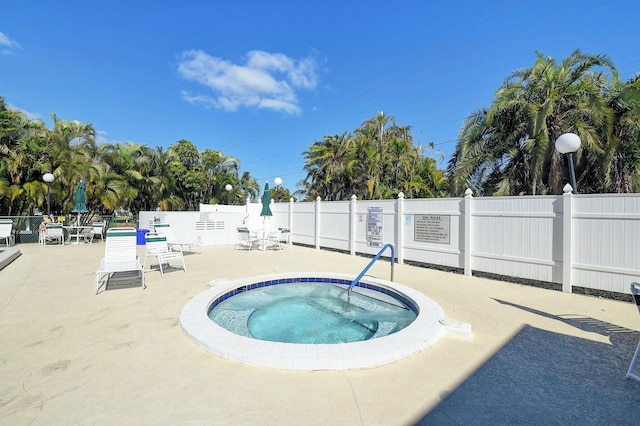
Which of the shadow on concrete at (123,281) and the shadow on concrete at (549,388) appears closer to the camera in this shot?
the shadow on concrete at (549,388)

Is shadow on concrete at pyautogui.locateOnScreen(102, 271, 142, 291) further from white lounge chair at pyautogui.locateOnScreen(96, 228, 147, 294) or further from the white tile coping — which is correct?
the white tile coping

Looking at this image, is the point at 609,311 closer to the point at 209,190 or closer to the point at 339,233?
the point at 339,233

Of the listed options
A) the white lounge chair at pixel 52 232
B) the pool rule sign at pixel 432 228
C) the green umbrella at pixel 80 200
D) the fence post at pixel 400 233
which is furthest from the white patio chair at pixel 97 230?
the pool rule sign at pixel 432 228

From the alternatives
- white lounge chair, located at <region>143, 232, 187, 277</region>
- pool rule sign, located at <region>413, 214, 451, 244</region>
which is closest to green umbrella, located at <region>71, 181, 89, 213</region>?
Result: white lounge chair, located at <region>143, 232, 187, 277</region>

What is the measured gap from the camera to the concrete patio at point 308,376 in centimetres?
225

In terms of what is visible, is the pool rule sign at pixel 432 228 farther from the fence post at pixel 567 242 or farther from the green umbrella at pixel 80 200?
the green umbrella at pixel 80 200

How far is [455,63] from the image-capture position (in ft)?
70.3

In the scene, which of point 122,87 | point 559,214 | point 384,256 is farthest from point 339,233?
point 122,87

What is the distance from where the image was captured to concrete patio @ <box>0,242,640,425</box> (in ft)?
7.39

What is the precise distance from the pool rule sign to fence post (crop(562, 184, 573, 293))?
2522 millimetres

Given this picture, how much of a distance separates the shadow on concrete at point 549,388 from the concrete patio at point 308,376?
0.5 inches

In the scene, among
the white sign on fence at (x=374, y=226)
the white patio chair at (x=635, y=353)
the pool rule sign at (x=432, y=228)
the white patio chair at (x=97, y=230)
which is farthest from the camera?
the white patio chair at (x=97, y=230)

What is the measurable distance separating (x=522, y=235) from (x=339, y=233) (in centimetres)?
626

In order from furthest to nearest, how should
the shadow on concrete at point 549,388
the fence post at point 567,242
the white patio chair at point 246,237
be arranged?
the white patio chair at point 246,237 < the fence post at point 567,242 < the shadow on concrete at point 549,388
